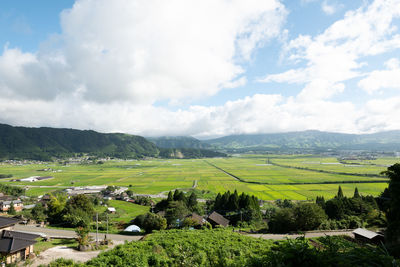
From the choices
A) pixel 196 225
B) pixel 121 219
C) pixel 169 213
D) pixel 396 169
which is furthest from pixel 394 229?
pixel 121 219

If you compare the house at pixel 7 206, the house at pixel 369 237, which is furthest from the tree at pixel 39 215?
the house at pixel 369 237

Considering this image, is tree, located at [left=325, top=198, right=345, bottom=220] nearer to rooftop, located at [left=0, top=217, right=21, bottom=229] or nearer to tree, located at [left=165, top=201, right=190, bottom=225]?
tree, located at [left=165, top=201, right=190, bottom=225]

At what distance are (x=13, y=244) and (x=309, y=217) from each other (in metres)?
37.9

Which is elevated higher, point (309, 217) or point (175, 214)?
point (309, 217)

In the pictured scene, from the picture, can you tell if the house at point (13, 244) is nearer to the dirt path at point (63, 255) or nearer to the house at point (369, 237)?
the dirt path at point (63, 255)

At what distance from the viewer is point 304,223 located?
32.7 m

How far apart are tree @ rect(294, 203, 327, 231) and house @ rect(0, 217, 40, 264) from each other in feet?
117

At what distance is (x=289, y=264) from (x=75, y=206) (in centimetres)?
4573

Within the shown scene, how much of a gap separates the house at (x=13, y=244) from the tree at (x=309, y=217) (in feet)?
117

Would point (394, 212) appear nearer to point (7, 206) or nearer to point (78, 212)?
point (78, 212)

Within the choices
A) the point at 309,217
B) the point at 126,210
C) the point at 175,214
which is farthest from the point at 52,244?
the point at 309,217

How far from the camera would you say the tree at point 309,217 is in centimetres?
3231

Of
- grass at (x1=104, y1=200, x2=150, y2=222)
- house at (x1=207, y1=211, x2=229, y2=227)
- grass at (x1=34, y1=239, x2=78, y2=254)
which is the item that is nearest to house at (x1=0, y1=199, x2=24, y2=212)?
grass at (x1=104, y1=200, x2=150, y2=222)

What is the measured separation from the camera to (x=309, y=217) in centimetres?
3244
